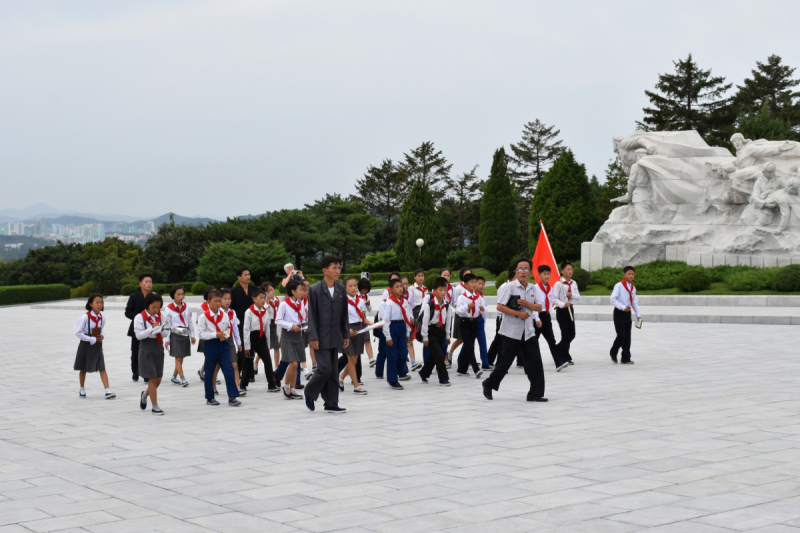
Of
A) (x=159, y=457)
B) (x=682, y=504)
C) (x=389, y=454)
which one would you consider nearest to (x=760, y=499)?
(x=682, y=504)

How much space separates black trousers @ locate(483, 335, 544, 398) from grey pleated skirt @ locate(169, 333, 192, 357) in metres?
3.83

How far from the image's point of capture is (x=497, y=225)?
3838 centimetres

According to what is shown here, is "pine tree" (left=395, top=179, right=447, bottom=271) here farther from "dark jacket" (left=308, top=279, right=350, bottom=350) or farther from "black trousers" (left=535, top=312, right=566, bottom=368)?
"dark jacket" (left=308, top=279, right=350, bottom=350)

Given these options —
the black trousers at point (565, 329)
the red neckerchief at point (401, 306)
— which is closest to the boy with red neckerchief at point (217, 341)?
the red neckerchief at point (401, 306)

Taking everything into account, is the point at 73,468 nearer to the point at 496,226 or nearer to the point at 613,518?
the point at 613,518

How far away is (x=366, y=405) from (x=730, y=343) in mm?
7915

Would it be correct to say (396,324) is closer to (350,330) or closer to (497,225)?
(350,330)

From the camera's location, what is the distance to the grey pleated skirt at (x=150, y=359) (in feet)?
26.1

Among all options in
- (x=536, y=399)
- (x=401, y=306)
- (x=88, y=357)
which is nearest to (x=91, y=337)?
(x=88, y=357)

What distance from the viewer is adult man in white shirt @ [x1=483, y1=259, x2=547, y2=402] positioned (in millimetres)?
8094

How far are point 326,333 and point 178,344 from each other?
264cm

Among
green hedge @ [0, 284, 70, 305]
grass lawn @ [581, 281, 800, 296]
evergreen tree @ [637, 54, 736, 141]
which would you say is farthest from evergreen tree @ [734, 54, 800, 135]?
green hedge @ [0, 284, 70, 305]

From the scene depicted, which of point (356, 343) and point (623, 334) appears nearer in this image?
point (356, 343)

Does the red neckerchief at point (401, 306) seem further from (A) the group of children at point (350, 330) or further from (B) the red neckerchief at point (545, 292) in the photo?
(B) the red neckerchief at point (545, 292)
